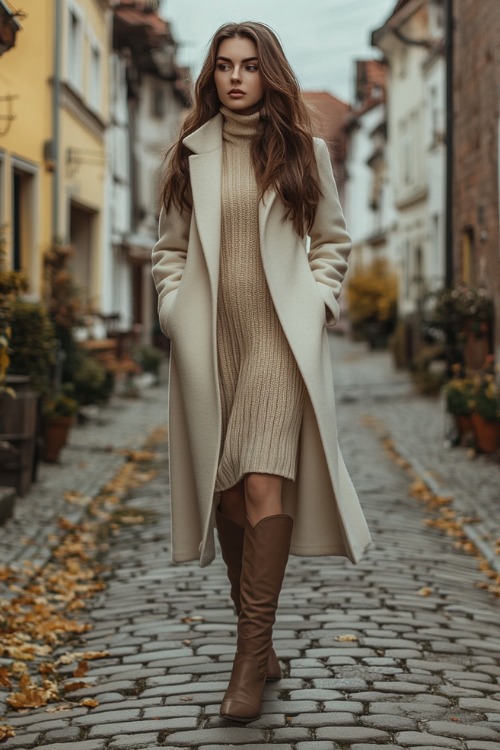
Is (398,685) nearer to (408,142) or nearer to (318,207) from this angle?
(318,207)

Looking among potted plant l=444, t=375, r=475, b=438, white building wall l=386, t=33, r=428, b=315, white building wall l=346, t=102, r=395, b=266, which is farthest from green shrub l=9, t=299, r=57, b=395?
white building wall l=346, t=102, r=395, b=266

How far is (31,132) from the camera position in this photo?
42.3 feet

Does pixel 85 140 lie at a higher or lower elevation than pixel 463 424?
higher

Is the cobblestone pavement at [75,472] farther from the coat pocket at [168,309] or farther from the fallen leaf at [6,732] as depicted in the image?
the coat pocket at [168,309]

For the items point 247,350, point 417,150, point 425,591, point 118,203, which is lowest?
point 425,591

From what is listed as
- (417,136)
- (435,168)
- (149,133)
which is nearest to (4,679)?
(435,168)

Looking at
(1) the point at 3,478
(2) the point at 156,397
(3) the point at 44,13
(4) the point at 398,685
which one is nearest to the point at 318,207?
(4) the point at 398,685

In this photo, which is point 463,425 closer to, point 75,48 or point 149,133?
point 75,48

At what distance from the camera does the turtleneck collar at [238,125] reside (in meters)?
3.81

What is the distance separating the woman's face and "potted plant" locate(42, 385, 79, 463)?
6904 millimetres

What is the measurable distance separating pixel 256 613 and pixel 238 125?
1.49 m

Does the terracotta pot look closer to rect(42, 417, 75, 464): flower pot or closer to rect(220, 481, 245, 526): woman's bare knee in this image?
rect(42, 417, 75, 464): flower pot

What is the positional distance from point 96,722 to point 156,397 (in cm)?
1493

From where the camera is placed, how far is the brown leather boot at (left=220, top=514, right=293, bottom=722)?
3607 millimetres
